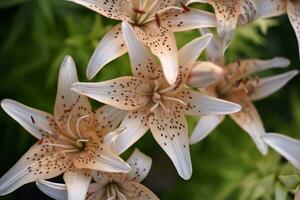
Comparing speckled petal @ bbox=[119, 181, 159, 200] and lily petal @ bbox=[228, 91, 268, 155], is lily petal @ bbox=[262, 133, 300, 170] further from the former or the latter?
speckled petal @ bbox=[119, 181, 159, 200]

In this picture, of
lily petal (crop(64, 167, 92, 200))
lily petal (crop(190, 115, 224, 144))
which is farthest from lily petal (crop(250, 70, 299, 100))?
lily petal (crop(64, 167, 92, 200))

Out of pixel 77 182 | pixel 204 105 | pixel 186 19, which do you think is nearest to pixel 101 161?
pixel 77 182

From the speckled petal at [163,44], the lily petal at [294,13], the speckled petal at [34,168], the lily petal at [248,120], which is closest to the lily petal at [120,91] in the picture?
the speckled petal at [163,44]

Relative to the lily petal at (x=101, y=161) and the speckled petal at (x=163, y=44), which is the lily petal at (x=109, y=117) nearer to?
the lily petal at (x=101, y=161)

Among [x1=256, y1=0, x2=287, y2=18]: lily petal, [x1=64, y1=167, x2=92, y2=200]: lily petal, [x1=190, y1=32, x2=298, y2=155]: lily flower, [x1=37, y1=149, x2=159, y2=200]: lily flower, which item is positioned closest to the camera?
[x1=64, y1=167, x2=92, y2=200]: lily petal

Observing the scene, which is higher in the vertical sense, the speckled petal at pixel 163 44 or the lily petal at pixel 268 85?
the speckled petal at pixel 163 44
